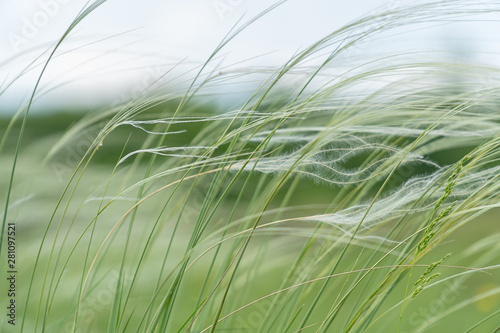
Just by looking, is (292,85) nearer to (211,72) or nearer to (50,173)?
(211,72)

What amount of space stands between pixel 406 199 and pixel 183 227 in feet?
9.18

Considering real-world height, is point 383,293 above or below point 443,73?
below

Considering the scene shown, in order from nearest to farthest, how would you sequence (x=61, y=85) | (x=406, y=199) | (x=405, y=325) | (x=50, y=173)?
(x=406, y=199)
(x=61, y=85)
(x=405, y=325)
(x=50, y=173)

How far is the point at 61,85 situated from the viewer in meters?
0.72

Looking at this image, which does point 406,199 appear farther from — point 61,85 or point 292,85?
point 61,85

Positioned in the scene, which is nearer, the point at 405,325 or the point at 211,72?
the point at 211,72

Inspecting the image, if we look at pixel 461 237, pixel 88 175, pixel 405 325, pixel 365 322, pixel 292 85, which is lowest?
pixel 461 237

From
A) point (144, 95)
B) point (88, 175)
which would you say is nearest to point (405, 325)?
point (144, 95)

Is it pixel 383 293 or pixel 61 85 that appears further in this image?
pixel 61 85

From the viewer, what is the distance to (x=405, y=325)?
1.91 m

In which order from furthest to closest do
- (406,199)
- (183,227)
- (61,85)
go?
1. (183,227)
2. (61,85)
3. (406,199)

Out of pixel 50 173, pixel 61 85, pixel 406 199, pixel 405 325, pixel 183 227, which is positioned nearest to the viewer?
pixel 406 199

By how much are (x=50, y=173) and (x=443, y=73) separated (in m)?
2.73

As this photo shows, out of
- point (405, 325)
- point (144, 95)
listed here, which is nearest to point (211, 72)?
point (144, 95)
